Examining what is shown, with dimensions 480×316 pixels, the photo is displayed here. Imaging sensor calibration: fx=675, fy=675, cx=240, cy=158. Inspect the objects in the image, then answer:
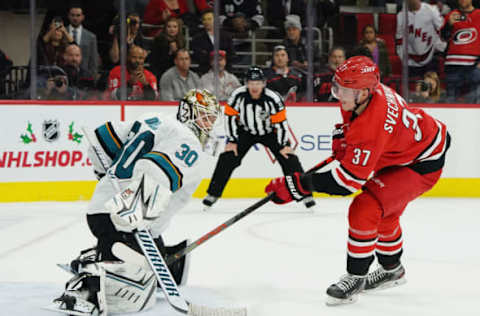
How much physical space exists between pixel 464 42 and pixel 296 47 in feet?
5.55

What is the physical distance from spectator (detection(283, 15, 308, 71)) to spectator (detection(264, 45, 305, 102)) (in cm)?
5

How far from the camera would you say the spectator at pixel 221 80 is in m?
6.04

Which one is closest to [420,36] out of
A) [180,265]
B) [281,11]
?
[281,11]

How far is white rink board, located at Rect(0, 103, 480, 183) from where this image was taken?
5434 millimetres

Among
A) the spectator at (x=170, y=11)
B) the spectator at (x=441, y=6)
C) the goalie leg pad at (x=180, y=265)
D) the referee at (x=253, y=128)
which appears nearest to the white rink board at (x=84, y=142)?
the referee at (x=253, y=128)

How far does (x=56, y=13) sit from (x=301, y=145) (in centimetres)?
240

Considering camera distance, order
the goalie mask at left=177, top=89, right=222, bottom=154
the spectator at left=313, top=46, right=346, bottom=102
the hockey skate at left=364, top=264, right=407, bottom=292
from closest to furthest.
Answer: the goalie mask at left=177, top=89, right=222, bottom=154
the hockey skate at left=364, top=264, right=407, bottom=292
the spectator at left=313, top=46, right=346, bottom=102

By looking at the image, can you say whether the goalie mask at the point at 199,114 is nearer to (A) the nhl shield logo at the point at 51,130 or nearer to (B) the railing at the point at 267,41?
(A) the nhl shield logo at the point at 51,130

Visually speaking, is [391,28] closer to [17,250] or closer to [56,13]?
[56,13]

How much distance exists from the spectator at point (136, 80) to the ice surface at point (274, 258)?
42.0 inches

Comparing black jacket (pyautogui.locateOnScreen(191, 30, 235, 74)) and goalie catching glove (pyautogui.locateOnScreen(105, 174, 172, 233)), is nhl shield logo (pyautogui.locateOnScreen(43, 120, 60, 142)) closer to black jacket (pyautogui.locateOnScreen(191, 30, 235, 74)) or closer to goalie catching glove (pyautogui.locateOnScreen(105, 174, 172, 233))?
black jacket (pyautogui.locateOnScreen(191, 30, 235, 74))

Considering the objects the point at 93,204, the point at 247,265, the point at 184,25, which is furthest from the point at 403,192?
the point at 184,25

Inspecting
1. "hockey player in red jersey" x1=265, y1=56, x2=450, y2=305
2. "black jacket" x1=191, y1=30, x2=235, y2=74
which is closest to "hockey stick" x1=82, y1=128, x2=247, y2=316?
"hockey player in red jersey" x1=265, y1=56, x2=450, y2=305

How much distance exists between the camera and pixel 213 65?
6035mm
